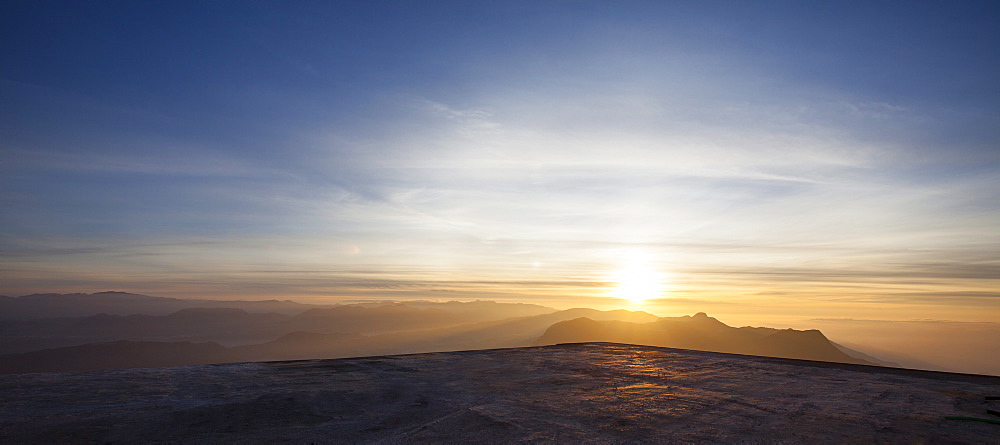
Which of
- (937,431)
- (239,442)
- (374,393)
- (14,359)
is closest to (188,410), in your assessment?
(239,442)

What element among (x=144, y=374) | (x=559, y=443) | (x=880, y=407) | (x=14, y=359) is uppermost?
(x=880, y=407)

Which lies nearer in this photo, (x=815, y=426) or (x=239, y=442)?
A: (x=239, y=442)

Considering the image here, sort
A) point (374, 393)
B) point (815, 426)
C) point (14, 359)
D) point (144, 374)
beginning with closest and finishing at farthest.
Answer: point (815, 426) < point (374, 393) < point (144, 374) < point (14, 359)

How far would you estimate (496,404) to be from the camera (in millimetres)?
5582

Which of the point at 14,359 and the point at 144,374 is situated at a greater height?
the point at 144,374

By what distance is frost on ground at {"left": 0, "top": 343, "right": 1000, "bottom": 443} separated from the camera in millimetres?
4387

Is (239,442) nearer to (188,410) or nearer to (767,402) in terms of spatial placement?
(188,410)

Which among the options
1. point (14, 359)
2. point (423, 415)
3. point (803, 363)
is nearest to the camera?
point (423, 415)

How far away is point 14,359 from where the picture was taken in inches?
7800

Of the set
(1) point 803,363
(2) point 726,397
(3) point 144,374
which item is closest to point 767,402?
(2) point 726,397

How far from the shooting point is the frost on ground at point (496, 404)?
439 cm

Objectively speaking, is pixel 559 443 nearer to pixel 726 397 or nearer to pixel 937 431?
pixel 726 397

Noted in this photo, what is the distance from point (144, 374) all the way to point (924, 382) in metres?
11.6

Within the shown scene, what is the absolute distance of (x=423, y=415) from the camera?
16.8ft
